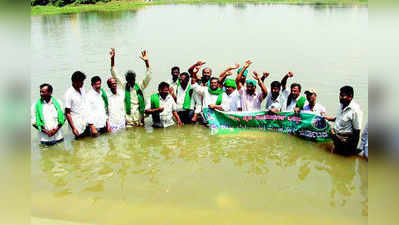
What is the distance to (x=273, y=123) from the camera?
698cm

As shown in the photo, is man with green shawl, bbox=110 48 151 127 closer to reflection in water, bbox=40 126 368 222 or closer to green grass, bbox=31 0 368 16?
reflection in water, bbox=40 126 368 222

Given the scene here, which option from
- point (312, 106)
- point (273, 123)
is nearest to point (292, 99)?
point (312, 106)

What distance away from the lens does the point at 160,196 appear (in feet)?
16.2

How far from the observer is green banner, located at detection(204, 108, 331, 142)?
6477 mm

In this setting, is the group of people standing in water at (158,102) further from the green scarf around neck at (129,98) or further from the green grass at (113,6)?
the green grass at (113,6)

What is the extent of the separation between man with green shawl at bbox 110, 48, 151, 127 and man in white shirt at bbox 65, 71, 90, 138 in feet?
2.88

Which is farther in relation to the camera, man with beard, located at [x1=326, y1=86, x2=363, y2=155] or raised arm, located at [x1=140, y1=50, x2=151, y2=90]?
raised arm, located at [x1=140, y1=50, x2=151, y2=90]

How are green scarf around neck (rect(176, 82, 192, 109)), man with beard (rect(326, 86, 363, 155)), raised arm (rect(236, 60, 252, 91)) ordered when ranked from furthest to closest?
green scarf around neck (rect(176, 82, 192, 109)), raised arm (rect(236, 60, 252, 91)), man with beard (rect(326, 86, 363, 155))

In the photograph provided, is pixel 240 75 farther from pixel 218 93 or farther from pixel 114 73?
pixel 114 73

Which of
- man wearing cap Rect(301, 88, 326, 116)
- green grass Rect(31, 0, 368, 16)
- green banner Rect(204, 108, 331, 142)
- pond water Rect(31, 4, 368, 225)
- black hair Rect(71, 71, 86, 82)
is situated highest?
green grass Rect(31, 0, 368, 16)

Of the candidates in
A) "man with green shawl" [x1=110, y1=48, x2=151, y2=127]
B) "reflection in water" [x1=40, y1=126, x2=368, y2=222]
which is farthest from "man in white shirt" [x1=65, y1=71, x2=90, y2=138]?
"man with green shawl" [x1=110, y1=48, x2=151, y2=127]
